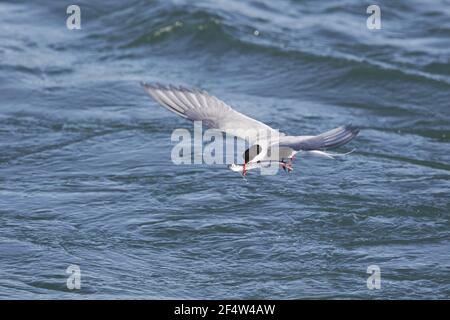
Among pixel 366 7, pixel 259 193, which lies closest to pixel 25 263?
pixel 259 193

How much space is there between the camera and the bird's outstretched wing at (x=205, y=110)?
32.0 ft

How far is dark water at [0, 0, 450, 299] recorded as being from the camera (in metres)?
9.34

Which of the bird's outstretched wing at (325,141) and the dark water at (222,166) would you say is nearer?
the bird's outstretched wing at (325,141)

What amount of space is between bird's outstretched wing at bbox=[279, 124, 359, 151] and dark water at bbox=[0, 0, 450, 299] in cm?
125

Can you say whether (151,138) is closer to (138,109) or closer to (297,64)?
(138,109)

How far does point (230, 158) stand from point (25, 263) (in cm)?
304

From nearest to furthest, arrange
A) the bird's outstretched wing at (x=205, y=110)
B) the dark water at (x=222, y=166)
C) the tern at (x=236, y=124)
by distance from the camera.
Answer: the tern at (x=236, y=124) → the dark water at (x=222, y=166) → the bird's outstretched wing at (x=205, y=110)

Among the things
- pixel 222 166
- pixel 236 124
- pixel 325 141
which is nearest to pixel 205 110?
pixel 236 124

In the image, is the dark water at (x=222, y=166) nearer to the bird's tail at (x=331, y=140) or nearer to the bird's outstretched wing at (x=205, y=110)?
the bird's outstretched wing at (x=205, y=110)

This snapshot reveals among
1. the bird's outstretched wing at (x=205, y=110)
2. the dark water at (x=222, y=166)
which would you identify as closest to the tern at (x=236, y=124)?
the bird's outstretched wing at (x=205, y=110)

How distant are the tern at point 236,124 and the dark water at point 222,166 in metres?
0.89

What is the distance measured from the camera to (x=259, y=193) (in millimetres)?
10945

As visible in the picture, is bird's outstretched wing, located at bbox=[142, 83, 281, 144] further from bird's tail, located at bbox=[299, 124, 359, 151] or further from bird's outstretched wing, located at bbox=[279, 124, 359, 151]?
bird's tail, located at bbox=[299, 124, 359, 151]
